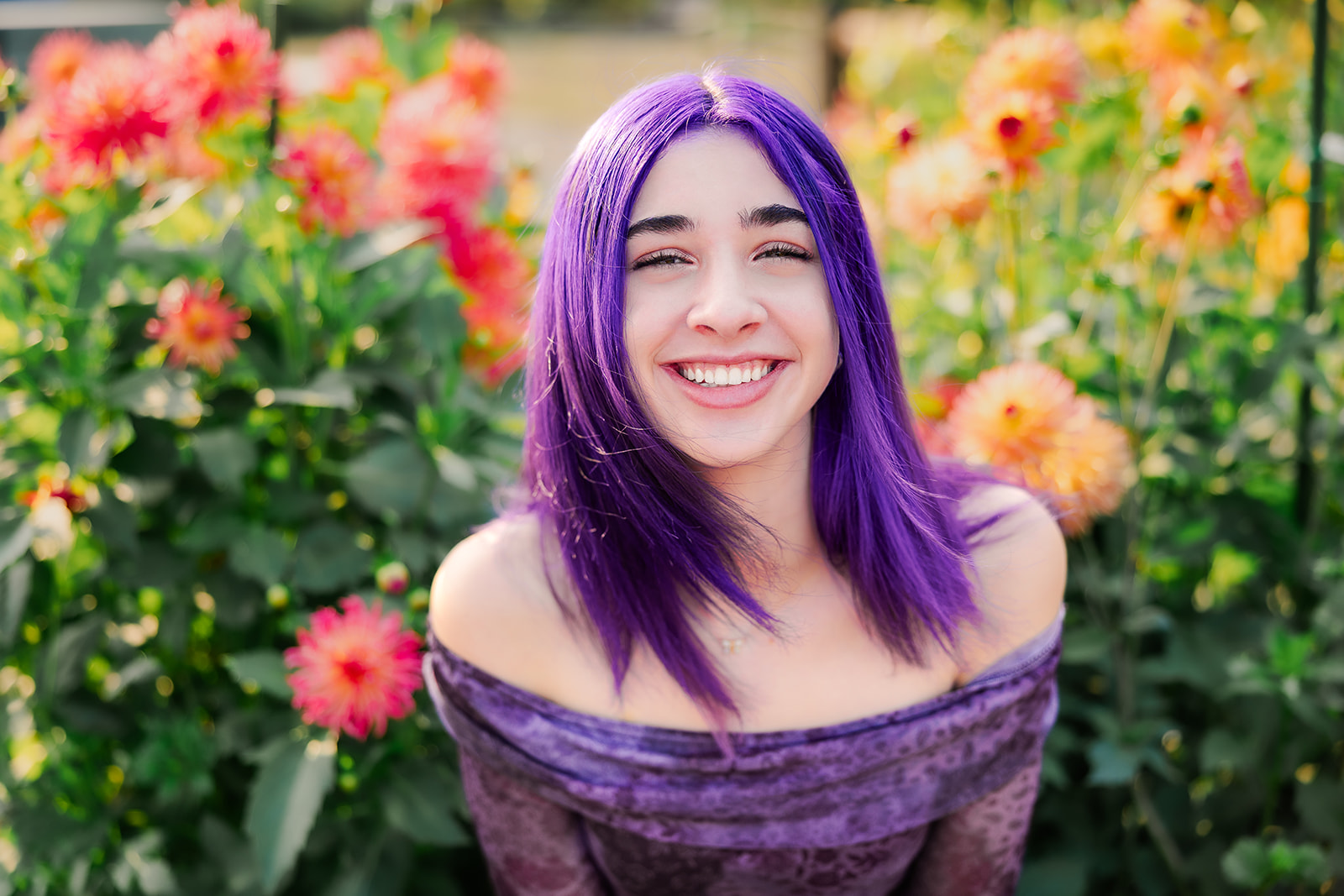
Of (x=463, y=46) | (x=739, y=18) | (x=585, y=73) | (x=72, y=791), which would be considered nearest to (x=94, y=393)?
(x=72, y=791)

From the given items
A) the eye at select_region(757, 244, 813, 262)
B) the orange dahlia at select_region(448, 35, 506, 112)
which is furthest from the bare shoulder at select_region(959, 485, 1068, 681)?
the orange dahlia at select_region(448, 35, 506, 112)

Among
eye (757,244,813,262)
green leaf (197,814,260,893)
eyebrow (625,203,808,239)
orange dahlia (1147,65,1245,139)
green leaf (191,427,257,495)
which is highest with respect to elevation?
orange dahlia (1147,65,1245,139)

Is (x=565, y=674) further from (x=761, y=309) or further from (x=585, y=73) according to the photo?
(x=585, y=73)

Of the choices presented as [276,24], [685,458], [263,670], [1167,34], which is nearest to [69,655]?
[263,670]

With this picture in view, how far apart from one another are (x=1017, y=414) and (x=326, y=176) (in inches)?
36.6

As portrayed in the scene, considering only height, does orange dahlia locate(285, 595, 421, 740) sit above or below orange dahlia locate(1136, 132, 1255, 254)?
below

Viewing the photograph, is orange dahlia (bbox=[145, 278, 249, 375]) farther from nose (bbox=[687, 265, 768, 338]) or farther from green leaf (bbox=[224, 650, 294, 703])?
nose (bbox=[687, 265, 768, 338])

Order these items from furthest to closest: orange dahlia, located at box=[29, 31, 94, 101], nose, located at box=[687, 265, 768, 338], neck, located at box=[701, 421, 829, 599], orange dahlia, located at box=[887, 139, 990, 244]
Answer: orange dahlia, located at box=[29, 31, 94, 101]
orange dahlia, located at box=[887, 139, 990, 244]
neck, located at box=[701, 421, 829, 599]
nose, located at box=[687, 265, 768, 338]

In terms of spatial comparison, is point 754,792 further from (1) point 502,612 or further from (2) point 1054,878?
(2) point 1054,878

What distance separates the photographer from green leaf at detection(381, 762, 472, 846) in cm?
120

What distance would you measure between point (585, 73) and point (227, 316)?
739cm

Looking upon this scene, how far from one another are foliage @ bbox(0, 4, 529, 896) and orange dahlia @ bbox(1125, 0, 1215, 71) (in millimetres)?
985

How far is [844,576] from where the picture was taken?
1.10 m

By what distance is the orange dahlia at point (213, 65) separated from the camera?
1.33 m
